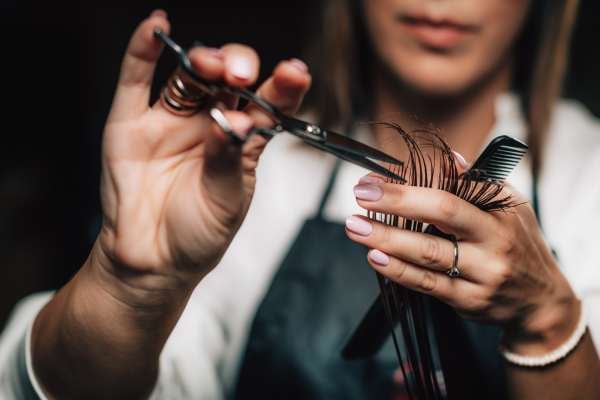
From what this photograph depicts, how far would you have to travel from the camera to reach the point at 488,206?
47 centimetres

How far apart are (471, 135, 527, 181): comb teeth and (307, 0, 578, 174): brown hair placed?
0.49 meters

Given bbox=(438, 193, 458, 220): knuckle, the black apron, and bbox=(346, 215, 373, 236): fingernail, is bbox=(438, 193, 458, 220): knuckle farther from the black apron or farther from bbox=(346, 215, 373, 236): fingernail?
the black apron

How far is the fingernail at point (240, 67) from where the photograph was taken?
1.39ft

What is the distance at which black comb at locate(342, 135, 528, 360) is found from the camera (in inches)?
16.8

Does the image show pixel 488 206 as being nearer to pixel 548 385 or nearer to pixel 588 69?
pixel 548 385

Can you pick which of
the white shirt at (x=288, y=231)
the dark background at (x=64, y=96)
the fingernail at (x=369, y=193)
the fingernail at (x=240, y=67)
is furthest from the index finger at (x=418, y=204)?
the dark background at (x=64, y=96)

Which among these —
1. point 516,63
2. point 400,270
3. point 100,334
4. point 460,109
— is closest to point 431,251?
point 400,270

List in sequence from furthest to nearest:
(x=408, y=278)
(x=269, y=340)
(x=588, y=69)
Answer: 1. (x=588, y=69)
2. (x=269, y=340)
3. (x=408, y=278)

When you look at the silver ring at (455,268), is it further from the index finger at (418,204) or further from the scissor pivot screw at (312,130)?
the scissor pivot screw at (312,130)

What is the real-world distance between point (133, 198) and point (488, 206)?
0.27 m

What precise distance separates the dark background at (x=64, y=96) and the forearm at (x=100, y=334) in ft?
2.65

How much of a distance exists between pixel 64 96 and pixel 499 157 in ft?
3.96

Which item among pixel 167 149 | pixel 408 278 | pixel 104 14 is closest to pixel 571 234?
pixel 408 278

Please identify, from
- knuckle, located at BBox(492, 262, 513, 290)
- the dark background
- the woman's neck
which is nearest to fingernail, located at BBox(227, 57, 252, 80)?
knuckle, located at BBox(492, 262, 513, 290)
